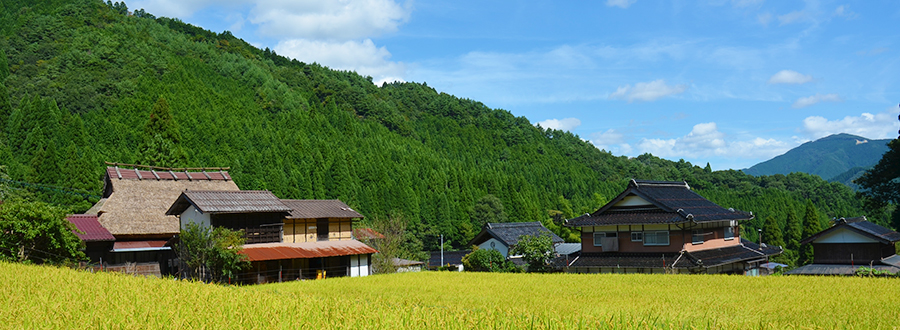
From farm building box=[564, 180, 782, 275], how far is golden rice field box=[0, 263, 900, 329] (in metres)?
4.20

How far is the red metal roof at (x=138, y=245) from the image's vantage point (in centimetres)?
3209

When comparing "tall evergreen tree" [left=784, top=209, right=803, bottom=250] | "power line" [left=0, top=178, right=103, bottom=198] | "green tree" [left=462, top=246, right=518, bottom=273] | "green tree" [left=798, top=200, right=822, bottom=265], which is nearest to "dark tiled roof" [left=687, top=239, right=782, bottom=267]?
"green tree" [left=462, top=246, right=518, bottom=273]

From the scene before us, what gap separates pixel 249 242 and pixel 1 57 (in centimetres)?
7197

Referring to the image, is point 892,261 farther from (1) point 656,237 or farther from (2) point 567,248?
(2) point 567,248

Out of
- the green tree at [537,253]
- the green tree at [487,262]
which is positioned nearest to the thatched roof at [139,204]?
the green tree at [487,262]

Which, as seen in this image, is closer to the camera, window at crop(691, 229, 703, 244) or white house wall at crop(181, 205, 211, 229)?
window at crop(691, 229, 703, 244)

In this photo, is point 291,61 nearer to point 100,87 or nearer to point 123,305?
point 100,87

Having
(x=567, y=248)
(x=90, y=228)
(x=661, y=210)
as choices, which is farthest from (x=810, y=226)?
(x=90, y=228)

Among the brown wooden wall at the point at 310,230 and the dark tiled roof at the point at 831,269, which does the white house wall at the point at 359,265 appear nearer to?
the brown wooden wall at the point at 310,230

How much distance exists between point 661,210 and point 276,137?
63.3 metres

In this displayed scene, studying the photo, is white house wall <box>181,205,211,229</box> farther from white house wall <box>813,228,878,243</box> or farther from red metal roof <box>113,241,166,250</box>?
white house wall <box>813,228,878,243</box>

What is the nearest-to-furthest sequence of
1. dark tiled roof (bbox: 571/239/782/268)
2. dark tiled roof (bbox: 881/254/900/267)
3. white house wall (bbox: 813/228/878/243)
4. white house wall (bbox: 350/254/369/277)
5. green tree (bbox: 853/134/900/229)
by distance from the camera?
dark tiled roof (bbox: 571/239/782/268), dark tiled roof (bbox: 881/254/900/267), white house wall (bbox: 813/228/878/243), green tree (bbox: 853/134/900/229), white house wall (bbox: 350/254/369/277)

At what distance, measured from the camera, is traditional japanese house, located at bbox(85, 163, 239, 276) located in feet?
106

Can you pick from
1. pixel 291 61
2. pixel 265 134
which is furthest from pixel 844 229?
pixel 291 61
